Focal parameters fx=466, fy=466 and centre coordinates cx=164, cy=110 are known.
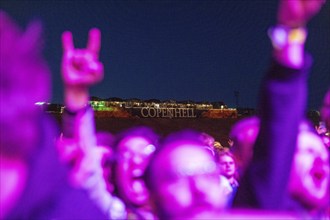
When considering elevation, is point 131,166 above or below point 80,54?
below

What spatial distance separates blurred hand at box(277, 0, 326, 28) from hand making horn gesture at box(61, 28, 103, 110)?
697 millimetres

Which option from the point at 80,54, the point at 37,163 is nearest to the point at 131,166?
the point at 80,54


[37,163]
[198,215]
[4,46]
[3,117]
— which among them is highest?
[4,46]

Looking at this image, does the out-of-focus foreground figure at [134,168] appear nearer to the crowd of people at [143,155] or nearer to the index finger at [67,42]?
the crowd of people at [143,155]

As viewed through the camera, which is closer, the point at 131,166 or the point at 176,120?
the point at 131,166

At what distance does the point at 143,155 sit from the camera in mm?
2162

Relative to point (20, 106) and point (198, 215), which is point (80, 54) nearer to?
point (20, 106)

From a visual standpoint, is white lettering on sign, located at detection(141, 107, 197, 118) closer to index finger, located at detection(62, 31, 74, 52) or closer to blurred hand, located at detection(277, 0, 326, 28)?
index finger, located at detection(62, 31, 74, 52)

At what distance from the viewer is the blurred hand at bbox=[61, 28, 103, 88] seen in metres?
1.70

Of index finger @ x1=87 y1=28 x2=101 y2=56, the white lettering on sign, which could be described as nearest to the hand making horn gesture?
index finger @ x1=87 y1=28 x2=101 y2=56

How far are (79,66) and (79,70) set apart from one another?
0.07 feet

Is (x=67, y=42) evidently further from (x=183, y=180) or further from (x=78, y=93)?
(x=183, y=180)

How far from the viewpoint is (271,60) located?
4.79ft

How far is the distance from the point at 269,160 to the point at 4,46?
890mm
